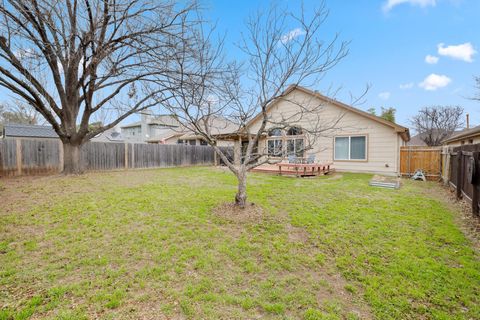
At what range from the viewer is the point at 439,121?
2616 centimetres

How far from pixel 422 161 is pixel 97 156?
16.2 metres

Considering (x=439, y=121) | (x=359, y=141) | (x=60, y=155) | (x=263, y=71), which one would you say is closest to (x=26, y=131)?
(x=60, y=155)

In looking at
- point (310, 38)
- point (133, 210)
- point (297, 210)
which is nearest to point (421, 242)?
point (297, 210)

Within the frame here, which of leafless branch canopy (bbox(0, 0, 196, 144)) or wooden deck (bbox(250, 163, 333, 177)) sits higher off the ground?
leafless branch canopy (bbox(0, 0, 196, 144))

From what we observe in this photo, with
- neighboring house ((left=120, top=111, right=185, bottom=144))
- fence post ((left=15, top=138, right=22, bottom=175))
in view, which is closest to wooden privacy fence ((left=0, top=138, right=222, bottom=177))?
fence post ((left=15, top=138, right=22, bottom=175))

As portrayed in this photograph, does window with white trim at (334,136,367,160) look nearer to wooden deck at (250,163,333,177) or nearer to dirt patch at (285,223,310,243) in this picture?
wooden deck at (250,163,333,177)

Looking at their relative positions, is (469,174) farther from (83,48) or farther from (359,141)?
(83,48)

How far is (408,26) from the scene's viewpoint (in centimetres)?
872

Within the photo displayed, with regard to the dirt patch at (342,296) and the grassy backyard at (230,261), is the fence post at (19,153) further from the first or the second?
the dirt patch at (342,296)

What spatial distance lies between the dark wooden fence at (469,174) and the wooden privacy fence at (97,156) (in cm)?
1313

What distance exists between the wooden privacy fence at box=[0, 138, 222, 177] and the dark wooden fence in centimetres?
1313

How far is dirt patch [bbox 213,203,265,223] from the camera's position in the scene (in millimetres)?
4360

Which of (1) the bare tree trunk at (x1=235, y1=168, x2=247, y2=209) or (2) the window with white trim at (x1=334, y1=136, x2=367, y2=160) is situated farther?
(2) the window with white trim at (x1=334, y1=136, x2=367, y2=160)

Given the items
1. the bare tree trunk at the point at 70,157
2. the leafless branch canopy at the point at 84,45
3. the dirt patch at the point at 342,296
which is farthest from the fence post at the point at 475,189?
the bare tree trunk at the point at 70,157
